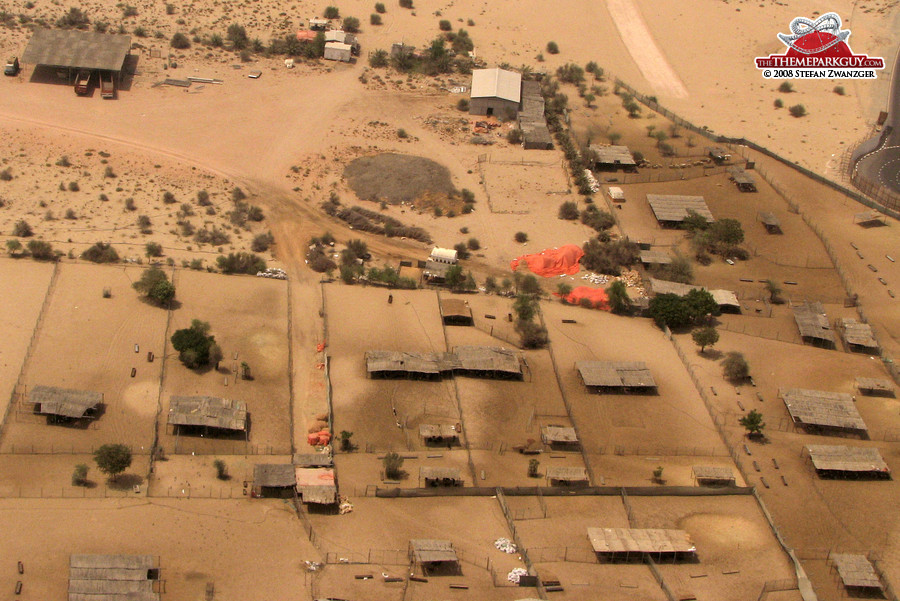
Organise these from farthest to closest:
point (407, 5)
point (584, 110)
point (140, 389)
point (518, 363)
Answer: point (407, 5) < point (584, 110) < point (518, 363) < point (140, 389)

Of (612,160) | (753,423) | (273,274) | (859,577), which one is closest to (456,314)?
(273,274)

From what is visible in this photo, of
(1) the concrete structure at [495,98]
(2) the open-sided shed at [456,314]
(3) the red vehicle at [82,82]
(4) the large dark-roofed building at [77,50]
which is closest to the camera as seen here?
(2) the open-sided shed at [456,314]

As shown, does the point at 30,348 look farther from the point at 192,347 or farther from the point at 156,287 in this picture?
the point at 192,347

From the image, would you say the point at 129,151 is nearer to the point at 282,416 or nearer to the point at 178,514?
the point at 282,416

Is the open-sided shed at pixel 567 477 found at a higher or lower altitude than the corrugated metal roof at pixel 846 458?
lower

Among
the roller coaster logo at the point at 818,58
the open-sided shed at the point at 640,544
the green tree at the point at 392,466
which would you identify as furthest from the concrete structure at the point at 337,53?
the open-sided shed at the point at 640,544

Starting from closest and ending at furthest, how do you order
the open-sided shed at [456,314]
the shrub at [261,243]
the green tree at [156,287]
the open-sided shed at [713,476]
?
the open-sided shed at [713,476] < the green tree at [156,287] < the open-sided shed at [456,314] < the shrub at [261,243]

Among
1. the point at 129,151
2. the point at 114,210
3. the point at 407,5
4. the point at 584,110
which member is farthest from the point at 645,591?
the point at 407,5

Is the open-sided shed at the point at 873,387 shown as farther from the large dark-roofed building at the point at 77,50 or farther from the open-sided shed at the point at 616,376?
the large dark-roofed building at the point at 77,50
